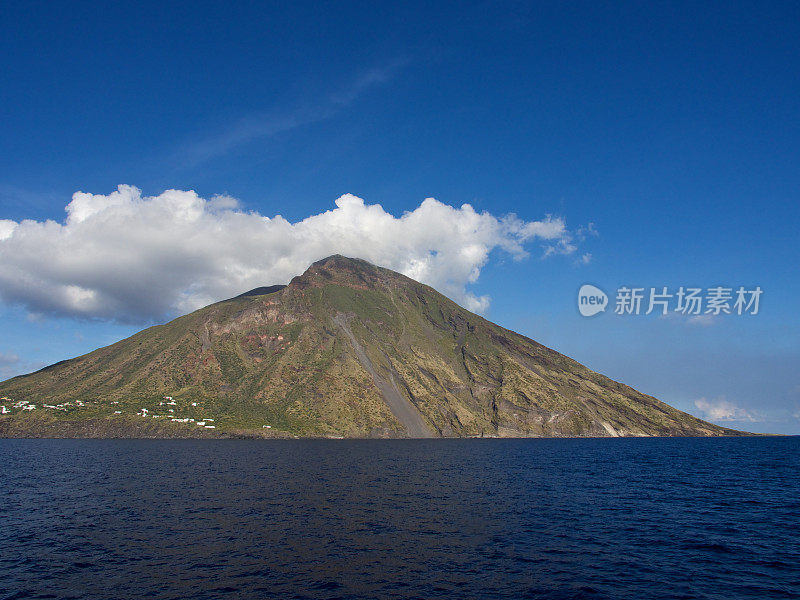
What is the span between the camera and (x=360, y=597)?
1361 inches

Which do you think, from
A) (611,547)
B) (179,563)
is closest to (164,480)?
(179,563)

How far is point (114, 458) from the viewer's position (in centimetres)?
12950

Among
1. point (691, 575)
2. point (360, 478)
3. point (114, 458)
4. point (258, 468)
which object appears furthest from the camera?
point (114, 458)

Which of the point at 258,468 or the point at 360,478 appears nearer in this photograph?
the point at 360,478

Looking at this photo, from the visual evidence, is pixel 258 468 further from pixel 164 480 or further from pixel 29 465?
pixel 29 465

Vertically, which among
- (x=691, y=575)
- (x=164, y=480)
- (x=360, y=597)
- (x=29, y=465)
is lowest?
(x=29, y=465)

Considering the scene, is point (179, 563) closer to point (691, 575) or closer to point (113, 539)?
point (113, 539)

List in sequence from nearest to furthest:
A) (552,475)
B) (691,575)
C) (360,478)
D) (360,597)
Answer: (360,597)
(691,575)
(360,478)
(552,475)

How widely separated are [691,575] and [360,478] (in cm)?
6560

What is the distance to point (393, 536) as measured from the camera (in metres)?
51.0

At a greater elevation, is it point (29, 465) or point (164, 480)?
point (164, 480)

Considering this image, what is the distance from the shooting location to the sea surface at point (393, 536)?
3684 cm

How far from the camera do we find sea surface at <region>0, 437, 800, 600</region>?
3684 centimetres

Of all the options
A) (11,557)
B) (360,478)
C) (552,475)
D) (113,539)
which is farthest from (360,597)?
(552,475)
